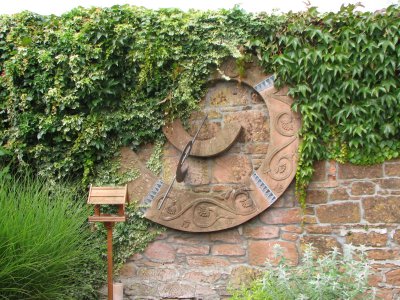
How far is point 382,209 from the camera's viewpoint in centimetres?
461

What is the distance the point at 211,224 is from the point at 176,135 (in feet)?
2.93

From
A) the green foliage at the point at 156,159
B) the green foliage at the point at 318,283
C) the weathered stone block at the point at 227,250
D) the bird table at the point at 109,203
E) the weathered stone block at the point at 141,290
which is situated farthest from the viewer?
the green foliage at the point at 156,159

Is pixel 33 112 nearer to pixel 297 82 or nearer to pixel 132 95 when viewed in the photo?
pixel 132 95

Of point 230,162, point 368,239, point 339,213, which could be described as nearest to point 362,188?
point 339,213

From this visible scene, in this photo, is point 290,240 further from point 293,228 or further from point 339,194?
point 339,194

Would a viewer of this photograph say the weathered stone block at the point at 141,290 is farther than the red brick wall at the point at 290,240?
Yes

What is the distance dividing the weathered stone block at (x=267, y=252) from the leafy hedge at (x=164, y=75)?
559 millimetres

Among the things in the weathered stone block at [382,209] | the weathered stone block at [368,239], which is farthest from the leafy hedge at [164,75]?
the weathered stone block at [368,239]

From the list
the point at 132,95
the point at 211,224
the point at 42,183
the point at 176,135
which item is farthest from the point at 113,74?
the point at 211,224

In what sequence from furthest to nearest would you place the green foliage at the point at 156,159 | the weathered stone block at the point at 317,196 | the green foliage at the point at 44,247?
the green foliage at the point at 156,159 → the weathered stone block at the point at 317,196 → the green foliage at the point at 44,247

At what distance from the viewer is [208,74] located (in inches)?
199

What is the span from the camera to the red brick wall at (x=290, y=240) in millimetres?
4594

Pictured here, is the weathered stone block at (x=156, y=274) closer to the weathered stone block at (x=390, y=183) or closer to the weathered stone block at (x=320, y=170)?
the weathered stone block at (x=320, y=170)

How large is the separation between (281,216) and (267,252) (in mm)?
348
